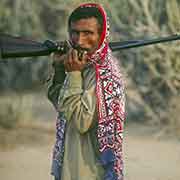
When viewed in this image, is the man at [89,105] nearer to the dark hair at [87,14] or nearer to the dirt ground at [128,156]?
the dark hair at [87,14]

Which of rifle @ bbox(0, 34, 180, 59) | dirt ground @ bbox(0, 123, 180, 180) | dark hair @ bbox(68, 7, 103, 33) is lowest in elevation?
dirt ground @ bbox(0, 123, 180, 180)

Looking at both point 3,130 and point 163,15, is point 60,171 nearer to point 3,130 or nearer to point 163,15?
point 3,130

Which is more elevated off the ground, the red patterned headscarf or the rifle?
the rifle

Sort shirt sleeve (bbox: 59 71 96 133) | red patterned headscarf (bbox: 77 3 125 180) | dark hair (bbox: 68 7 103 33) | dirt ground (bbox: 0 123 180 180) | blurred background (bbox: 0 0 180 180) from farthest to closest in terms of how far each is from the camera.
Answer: blurred background (bbox: 0 0 180 180) → dirt ground (bbox: 0 123 180 180) → dark hair (bbox: 68 7 103 33) → red patterned headscarf (bbox: 77 3 125 180) → shirt sleeve (bbox: 59 71 96 133)

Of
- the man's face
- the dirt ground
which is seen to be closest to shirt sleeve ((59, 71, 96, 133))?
the man's face

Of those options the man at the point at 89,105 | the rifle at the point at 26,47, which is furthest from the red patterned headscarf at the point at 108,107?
the rifle at the point at 26,47

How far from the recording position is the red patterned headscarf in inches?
142

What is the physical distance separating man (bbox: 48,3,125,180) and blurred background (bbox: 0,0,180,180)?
12.9 ft

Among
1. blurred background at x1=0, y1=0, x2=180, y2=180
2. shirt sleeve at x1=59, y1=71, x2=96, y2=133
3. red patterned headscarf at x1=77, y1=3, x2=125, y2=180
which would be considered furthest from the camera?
blurred background at x1=0, y1=0, x2=180, y2=180

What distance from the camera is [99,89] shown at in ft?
11.8

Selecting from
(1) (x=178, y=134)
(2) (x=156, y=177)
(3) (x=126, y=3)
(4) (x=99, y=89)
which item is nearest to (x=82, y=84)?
(4) (x=99, y=89)

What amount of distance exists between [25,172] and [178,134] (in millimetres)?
2537

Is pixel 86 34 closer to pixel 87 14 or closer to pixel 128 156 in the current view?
pixel 87 14

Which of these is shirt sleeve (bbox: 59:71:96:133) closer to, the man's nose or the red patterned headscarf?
the red patterned headscarf
